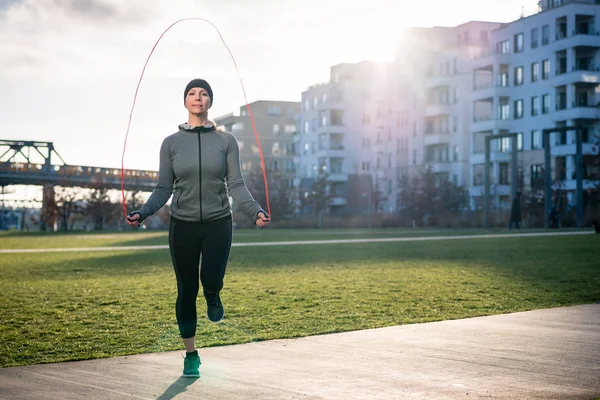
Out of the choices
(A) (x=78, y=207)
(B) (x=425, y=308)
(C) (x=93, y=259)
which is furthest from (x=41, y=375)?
(A) (x=78, y=207)

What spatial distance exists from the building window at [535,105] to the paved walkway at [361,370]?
2690 inches

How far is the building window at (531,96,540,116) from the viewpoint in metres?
74.8

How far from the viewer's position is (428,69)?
94000 millimetres

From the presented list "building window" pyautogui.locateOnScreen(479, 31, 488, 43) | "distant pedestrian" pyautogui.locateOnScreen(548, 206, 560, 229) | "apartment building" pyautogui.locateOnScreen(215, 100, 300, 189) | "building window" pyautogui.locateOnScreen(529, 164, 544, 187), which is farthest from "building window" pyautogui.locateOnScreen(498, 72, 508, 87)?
"apartment building" pyautogui.locateOnScreen(215, 100, 300, 189)

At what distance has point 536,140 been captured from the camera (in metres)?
75.1

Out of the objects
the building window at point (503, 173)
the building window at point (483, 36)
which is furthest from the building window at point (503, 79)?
the building window at point (483, 36)

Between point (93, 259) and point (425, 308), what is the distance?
15.5m

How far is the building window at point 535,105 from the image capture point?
74812 mm

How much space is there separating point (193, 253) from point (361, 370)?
4.92ft

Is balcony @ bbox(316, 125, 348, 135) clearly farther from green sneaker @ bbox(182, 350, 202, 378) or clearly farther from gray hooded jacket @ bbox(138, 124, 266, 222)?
green sneaker @ bbox(182, 350, 202, 378)

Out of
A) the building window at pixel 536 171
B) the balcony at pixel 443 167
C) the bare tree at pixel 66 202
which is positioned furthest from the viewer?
the balcony at pixel 443 167

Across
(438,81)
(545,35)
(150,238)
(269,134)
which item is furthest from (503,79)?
(269,134)

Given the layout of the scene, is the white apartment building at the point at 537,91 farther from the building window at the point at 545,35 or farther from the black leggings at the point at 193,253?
the black leggings at the point at 193,253

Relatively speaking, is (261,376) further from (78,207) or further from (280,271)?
(78,207)
